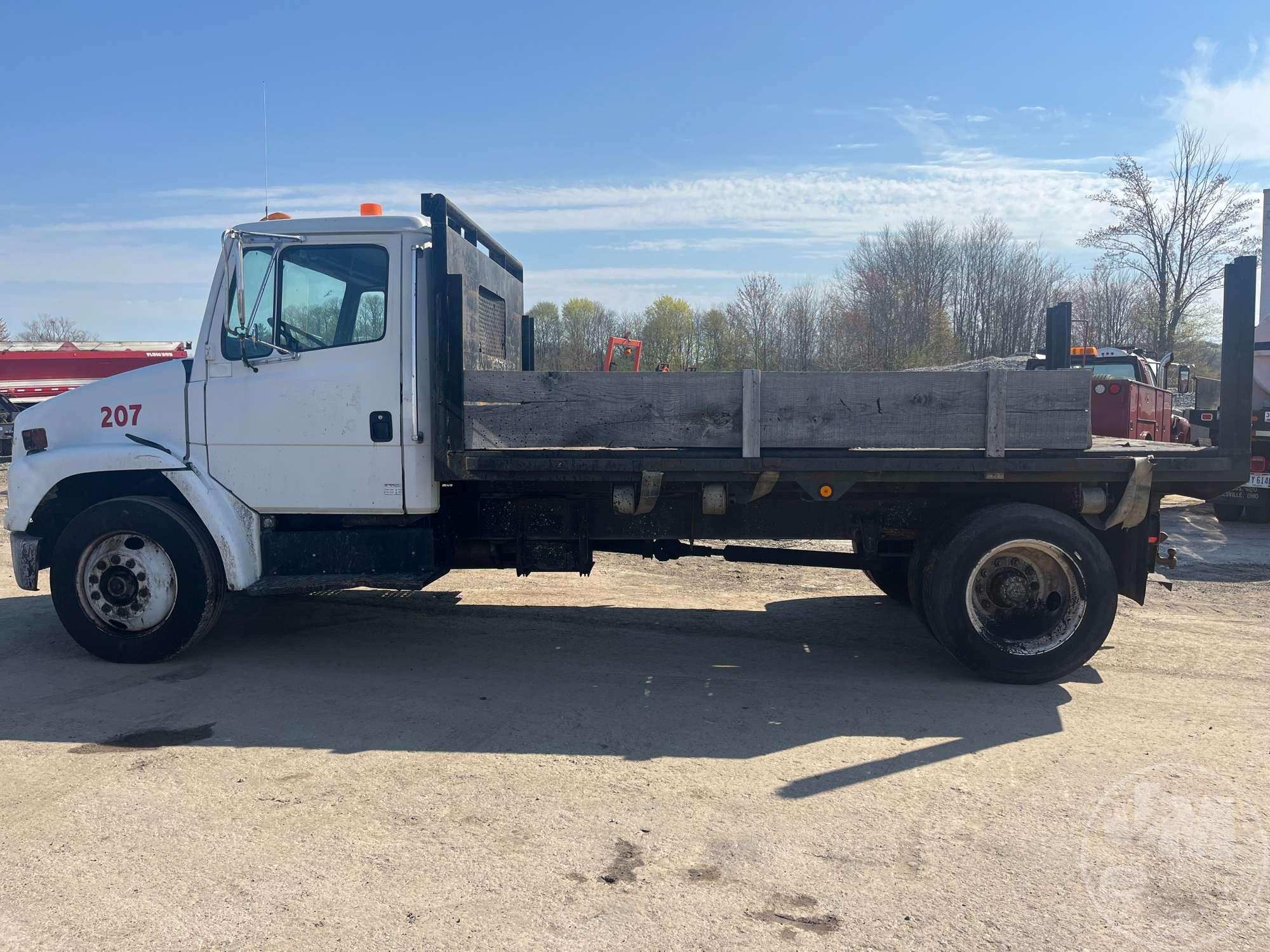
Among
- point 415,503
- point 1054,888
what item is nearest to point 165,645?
point 415,503

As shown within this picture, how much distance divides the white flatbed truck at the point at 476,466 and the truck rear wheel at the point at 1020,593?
Answer: 0.01 m

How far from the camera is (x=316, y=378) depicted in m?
5.85

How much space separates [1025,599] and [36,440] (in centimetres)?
660

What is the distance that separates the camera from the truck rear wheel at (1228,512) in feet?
42.7

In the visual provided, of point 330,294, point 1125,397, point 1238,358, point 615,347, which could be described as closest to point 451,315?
point 330,294

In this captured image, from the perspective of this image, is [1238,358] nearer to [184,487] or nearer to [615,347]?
[615,347]

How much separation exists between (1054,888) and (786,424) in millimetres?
2938

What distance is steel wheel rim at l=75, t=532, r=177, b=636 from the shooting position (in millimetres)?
5973

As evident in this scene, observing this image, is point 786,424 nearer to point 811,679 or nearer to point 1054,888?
Result: point 811,679

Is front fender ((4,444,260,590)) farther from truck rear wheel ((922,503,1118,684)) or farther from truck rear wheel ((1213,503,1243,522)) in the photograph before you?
truck rear wheel ((1213,503,1243,522))

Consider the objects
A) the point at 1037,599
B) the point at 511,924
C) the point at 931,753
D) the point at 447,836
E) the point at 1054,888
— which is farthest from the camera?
the point at 1037,599

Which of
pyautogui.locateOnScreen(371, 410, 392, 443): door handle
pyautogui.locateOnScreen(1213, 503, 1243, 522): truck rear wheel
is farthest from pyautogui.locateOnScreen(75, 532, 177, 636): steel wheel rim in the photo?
pyautogui.locateOnScreen(1213, 503, 1243, 522): truck rear wheel

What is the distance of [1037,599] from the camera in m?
5.71

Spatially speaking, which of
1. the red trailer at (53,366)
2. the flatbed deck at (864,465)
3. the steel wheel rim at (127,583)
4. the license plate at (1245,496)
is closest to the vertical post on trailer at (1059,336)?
the flatbed deck at (864,465)
